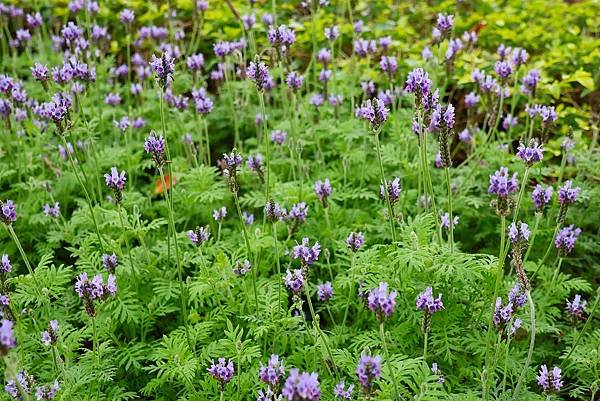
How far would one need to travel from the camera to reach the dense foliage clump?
2.71 m

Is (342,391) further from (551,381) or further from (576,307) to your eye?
(576,307)

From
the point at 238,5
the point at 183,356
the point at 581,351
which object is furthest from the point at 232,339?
the point at 238,5

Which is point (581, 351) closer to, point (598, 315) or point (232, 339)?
point (598, 315)

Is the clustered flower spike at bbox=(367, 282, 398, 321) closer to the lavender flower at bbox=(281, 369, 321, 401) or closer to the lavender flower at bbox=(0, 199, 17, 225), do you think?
the lavender flower at bbox=(281, 369, 321, 401)

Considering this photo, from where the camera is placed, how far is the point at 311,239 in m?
3.70

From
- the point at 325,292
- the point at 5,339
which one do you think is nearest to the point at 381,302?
the point at 325,292

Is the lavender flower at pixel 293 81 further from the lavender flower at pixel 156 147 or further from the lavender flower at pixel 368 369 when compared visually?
the lavender flower at pixel 368 369

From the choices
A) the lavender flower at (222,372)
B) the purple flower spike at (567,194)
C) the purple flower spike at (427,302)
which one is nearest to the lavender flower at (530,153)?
the purple flower spike at (567,194)

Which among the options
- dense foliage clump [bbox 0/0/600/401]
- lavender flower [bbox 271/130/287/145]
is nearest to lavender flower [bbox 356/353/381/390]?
dense foliage clump [bbox 0/0/600/401]

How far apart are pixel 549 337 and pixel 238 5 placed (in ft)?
14.3

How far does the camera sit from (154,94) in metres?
5.00

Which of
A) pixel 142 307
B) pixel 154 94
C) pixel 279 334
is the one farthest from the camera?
pixel 154 94

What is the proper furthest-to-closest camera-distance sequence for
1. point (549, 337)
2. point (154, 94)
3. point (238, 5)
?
point (238, 5) < point (154, 94) < point (549, 337)

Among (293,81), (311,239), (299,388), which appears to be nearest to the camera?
(299,388)
